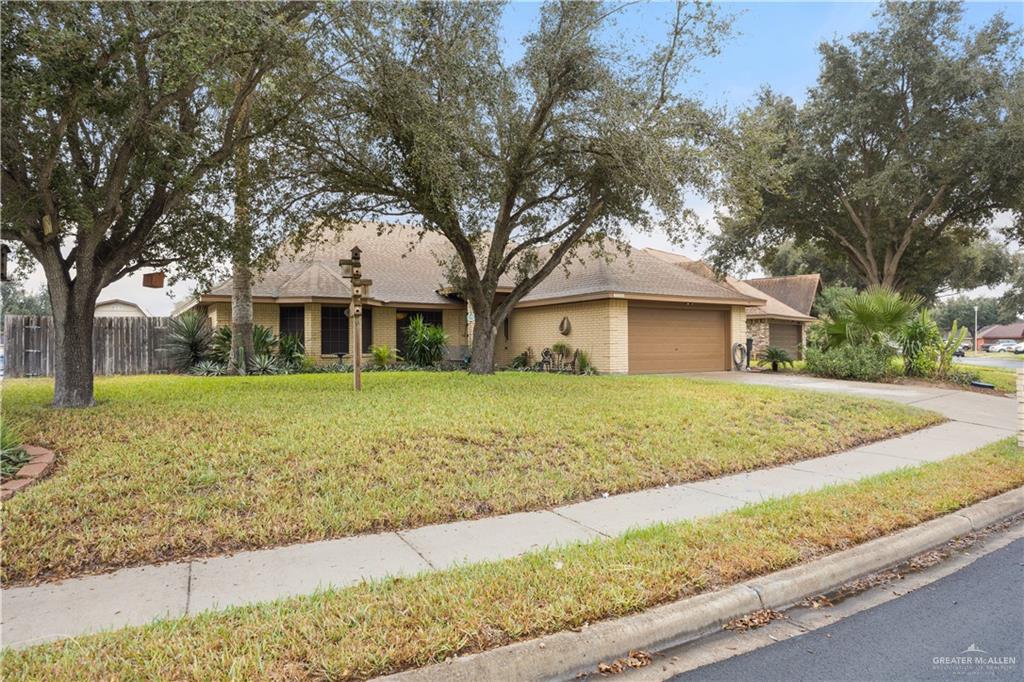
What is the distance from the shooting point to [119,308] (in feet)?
100

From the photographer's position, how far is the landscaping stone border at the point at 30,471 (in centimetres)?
450

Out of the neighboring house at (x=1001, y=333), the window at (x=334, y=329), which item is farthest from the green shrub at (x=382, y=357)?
the neighboring house at (x=1001, y=333)

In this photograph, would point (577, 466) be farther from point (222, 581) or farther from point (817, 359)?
point (817, 359)

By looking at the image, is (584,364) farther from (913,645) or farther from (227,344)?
(913,645)

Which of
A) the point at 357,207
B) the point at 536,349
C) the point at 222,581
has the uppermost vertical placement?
the point at 357,207

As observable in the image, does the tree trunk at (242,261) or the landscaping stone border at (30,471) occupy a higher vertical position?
the tree trunk at (242,261)

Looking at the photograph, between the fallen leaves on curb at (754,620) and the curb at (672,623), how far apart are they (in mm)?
27

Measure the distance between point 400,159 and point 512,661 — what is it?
9883mm

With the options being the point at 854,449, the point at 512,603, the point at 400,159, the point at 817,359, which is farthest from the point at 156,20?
the point at 817,359

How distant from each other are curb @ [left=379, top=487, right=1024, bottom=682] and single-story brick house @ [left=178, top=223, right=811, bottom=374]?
12.4 metres

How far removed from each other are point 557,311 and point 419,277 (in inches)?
223

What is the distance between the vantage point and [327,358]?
1781 centimetres

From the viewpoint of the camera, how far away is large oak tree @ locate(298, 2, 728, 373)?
9.48 metres

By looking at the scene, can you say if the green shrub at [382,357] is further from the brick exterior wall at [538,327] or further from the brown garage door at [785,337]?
the brown garage door at [785,337]
